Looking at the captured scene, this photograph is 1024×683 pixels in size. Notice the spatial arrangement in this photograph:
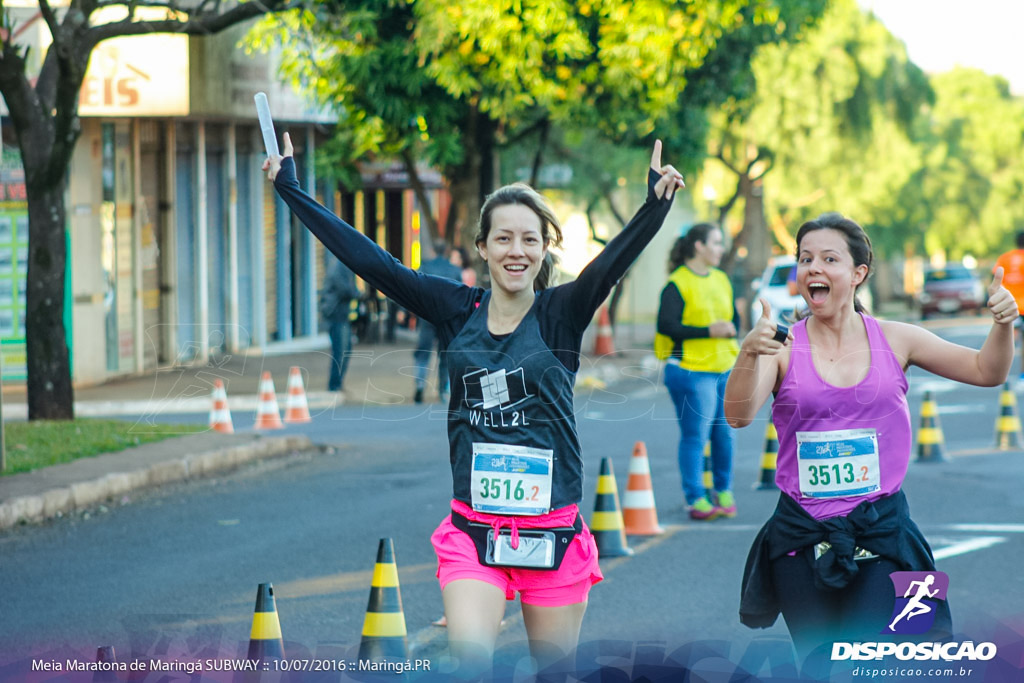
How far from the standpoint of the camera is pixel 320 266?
28.1m

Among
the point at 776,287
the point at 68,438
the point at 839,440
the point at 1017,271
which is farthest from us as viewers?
the point at 776,287

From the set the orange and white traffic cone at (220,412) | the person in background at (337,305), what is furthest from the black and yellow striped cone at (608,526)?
the person in background at (337,305)

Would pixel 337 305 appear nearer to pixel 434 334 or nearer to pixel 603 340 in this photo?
pixel 434 334

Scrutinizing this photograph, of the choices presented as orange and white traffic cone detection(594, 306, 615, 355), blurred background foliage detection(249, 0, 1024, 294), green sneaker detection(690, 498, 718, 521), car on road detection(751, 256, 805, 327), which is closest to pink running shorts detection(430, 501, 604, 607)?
green sneaker detection(690, 498, 718, 521)

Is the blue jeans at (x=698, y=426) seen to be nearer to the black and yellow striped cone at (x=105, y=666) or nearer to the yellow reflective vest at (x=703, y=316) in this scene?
the yellow reflective vest at (x=703, y=316)

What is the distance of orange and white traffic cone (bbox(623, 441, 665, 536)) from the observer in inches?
361

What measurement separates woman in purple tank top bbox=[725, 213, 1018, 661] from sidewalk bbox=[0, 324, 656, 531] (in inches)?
78.2

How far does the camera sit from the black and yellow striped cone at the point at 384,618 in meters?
5.54

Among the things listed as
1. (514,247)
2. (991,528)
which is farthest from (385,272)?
(991,528)

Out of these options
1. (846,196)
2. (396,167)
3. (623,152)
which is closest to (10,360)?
(396,167)

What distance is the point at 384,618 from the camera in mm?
5562

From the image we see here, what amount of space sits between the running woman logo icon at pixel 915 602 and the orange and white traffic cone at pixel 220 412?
1137 centimetres

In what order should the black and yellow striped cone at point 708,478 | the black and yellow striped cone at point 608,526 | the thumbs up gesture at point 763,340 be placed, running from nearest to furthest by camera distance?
the thumbs up gesture at point 763,340, the black and yellow striped cone at point 608,526, the black and yellow striped cone at point 708,478

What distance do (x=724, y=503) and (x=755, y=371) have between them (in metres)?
5.73
